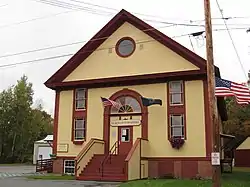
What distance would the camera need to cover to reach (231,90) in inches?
648

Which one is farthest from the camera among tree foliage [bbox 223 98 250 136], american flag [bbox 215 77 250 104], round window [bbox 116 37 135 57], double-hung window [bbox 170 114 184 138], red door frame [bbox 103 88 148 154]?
tree foliage [bbox 223 98 250 136]

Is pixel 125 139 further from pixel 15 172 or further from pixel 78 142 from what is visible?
pixel 15 172

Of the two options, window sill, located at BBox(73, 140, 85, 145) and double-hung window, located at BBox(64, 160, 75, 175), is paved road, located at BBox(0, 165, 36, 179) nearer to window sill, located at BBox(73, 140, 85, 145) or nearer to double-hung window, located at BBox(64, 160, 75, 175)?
double-hung window, located at BBox(64, 160, 75, 175)

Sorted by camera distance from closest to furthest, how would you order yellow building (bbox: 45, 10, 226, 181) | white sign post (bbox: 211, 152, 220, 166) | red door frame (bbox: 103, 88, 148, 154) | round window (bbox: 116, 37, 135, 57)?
1. white sign post (bbox: 211, 152, 220, 166)
2. yellow building (bbox: 45, 10, 226, 181)
3. red door frame (bbox: 103, 88, 148, 154)
4. round window (bbox: 116, 37, 135, 57)

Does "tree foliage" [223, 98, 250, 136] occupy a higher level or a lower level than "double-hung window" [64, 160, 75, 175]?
higher

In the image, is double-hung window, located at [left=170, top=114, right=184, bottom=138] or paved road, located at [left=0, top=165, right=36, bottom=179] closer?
double-hung window, located at [left=170, top=114, right=184, bottom=138]

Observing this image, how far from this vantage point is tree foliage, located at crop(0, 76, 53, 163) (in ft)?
175

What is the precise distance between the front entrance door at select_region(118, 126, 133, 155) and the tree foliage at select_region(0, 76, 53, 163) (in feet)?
103

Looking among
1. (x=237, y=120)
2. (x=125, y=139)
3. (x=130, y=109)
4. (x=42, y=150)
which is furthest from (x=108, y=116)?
(x=42, y=150)

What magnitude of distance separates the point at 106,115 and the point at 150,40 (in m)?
6.06

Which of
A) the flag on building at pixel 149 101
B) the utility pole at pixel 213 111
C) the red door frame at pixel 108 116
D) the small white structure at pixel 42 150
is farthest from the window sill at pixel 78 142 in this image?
the small white structure at pixel 42 150

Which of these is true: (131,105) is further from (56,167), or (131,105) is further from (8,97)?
(8,97)

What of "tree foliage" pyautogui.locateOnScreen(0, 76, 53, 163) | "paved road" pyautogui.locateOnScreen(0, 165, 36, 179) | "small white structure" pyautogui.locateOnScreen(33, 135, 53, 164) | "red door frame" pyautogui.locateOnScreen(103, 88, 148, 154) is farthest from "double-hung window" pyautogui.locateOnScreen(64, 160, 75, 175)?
"tree foliage" pyautogui.locateOnScreen(0, 76, 53, 163)

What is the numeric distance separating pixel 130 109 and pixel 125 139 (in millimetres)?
2099
